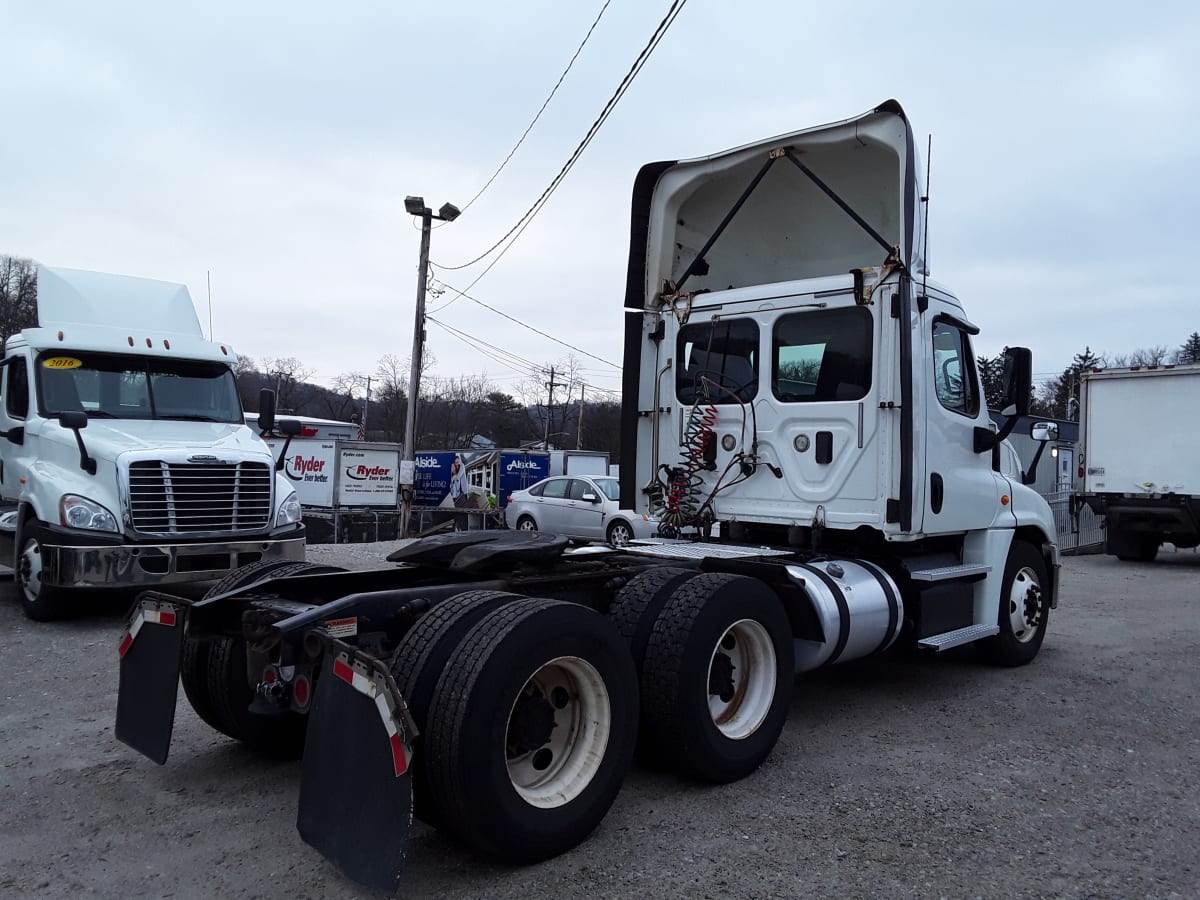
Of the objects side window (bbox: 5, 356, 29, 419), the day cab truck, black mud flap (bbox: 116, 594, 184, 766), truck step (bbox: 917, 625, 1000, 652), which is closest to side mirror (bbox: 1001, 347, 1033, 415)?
the day cab truck

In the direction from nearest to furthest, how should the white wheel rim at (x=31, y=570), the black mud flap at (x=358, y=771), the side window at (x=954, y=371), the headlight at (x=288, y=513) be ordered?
the black mud flap at (x=358, y=771) < the side window at (x=954, y=371) < the white wheel rim at (x=31, y=570) < the headlight at (x=288, y=513)

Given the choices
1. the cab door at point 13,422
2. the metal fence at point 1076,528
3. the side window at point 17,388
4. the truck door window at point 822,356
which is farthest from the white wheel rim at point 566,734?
the metal fence at point 1076,528

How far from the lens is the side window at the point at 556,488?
19066 mm

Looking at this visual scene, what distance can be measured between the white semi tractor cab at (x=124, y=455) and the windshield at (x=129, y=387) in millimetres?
11

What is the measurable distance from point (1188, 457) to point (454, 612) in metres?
15.5

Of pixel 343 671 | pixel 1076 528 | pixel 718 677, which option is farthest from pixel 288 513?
pixel 1076 528

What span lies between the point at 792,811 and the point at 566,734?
116cm

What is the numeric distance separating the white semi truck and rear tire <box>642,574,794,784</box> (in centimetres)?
1315

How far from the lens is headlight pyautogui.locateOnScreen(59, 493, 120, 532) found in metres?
7.75

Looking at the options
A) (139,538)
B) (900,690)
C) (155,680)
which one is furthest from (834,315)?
(139,538)

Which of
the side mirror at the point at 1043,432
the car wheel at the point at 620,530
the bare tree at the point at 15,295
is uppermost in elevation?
the bare tree at the point at 15,295

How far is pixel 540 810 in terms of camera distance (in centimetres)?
335

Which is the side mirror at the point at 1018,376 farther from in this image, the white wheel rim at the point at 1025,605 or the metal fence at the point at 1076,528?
the metal fence at the point at 1076,528

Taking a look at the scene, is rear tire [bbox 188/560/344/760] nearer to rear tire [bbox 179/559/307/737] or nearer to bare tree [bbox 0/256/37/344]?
rear tire [bbox 179/559/307/737]
